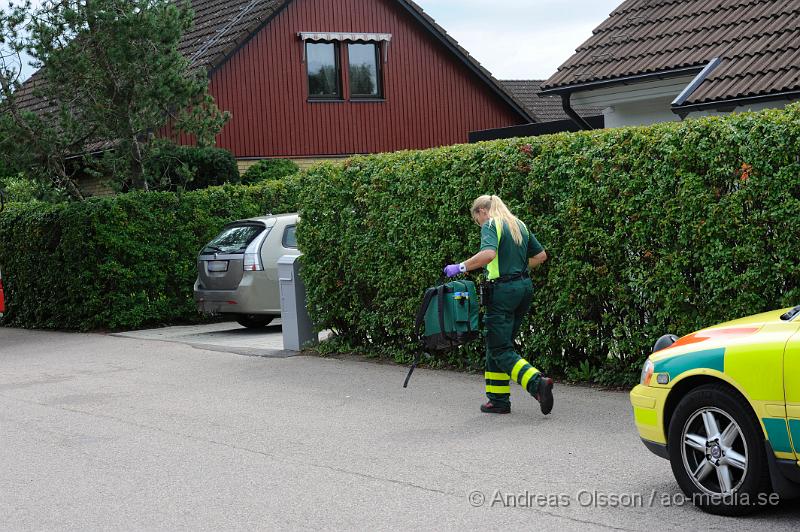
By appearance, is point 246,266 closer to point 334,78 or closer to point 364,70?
point 334,78

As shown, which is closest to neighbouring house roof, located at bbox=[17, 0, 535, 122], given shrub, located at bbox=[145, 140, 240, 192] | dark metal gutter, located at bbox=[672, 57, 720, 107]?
shrub, located at bbox=[145, 140, 240, 192]

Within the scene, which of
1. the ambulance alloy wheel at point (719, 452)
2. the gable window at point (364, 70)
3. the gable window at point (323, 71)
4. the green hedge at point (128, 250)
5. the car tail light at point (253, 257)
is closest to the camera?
the ambulance alloy wheel at point (719, 452)

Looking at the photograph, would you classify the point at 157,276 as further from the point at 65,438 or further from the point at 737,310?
the point at 737,310

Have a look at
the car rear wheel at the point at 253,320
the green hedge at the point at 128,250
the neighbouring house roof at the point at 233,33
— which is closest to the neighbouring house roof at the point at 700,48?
the car rear wheel at the point at 253,320

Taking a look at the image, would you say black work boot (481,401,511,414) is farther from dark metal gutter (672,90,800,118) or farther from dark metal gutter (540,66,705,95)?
dark metal gutter (540,66,705,95)

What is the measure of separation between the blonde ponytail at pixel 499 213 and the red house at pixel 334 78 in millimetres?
17609

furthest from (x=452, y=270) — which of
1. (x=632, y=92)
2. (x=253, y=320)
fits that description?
(x=253, y=320)

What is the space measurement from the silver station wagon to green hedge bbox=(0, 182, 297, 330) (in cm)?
135

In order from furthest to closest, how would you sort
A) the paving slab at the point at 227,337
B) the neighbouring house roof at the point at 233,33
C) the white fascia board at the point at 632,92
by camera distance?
the neighbouring house roof at the point at 233,33, the white fascia board at the point at 632,92, the paving slab at the point at 227,337

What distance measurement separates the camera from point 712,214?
29.3 ft

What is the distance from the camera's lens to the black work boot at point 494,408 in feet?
30.5

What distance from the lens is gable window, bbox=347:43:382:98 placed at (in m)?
28.3

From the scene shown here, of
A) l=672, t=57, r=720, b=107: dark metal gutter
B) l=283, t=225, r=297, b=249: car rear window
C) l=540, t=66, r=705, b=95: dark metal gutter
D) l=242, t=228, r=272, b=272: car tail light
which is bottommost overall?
l=242, t=228, r=272, b=272: car tail light

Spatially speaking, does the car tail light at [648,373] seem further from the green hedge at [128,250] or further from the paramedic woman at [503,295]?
the green hedge at [128,250]
